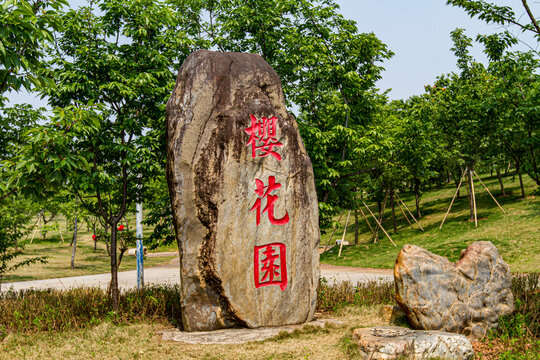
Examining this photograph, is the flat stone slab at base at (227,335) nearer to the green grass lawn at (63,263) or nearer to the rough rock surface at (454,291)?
the rough rock surface at (454,291)

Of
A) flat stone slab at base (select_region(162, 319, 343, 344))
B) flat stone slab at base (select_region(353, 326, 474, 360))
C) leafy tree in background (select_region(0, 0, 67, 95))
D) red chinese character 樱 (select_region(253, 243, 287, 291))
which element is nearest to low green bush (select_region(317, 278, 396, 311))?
flat stone slab at base (select_region(162, 319, 343, 344))

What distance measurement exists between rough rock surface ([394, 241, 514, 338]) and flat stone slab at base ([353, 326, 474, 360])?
0.63 m

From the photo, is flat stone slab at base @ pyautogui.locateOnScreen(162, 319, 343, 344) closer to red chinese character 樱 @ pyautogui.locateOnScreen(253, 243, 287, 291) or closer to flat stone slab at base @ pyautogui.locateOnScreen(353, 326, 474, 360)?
red chinese character 樱 @ pyautogui.locateOnScreen(253, 243, 287, 291)

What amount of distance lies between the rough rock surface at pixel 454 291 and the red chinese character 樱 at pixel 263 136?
9.20ft

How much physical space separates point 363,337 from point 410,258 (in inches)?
57.7

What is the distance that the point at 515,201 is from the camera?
75.9ft

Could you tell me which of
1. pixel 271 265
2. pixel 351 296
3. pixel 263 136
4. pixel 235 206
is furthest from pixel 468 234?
pixel 235 206

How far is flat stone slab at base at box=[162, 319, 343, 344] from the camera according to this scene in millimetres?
6793

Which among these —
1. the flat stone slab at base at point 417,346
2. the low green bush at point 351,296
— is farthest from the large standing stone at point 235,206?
the flat stone slab at base at point 417,346

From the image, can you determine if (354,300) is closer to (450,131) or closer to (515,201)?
(450,131)

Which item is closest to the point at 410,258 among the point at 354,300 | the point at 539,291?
the point at 354,300

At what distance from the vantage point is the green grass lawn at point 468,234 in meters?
16.1

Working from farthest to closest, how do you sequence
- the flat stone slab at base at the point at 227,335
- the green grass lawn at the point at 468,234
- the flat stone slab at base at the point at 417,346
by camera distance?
1. the green grass lawn at the point at 468,234
2. the flat stone slab at base at the point at 227,335
3. the flat stone slab at base at the point at 417,346

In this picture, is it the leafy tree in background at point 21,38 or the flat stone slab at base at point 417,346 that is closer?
the leafy tree in background at point 21,38
